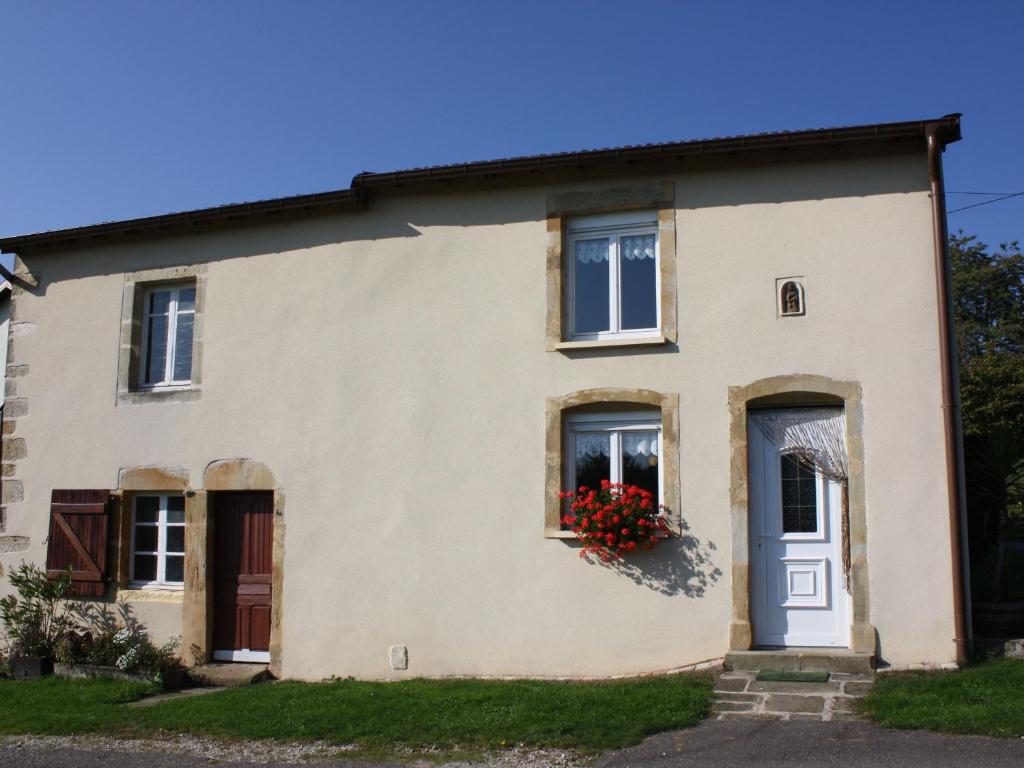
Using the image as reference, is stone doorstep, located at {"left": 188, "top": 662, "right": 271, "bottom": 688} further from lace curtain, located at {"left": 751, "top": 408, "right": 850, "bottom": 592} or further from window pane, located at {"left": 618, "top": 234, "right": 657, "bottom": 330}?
lace curtain, located at {"left": 751, "top": 408, "right": 850, "bottom": 592}

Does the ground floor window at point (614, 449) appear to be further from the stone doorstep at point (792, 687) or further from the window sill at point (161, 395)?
the window sill at point (161, 395)

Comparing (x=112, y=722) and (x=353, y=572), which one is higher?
(x=353, y=572)

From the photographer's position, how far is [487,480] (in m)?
9.23

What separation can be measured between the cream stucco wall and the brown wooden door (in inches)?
18.0

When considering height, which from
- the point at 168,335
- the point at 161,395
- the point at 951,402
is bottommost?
the point at 951,402

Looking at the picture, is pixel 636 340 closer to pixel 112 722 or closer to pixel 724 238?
pixel 724 238

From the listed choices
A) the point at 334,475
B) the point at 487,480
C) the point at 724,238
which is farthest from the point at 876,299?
the point at 334,475

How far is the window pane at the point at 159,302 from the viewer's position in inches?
436

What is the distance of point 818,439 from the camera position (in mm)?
8594

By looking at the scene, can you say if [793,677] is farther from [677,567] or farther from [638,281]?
[638,281]

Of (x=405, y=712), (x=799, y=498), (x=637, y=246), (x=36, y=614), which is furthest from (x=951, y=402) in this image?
(x=36, y=614)

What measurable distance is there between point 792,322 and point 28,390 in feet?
28.2

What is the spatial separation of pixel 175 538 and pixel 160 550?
21 cm

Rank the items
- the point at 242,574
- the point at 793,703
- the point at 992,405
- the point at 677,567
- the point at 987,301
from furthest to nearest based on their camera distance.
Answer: the point at 987,301 < the point at 992,405 < the point at 242,574 < the point at 677,567 < the point at 793,703
